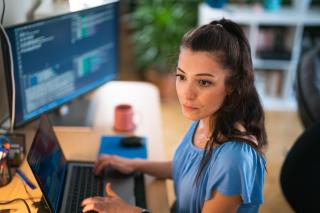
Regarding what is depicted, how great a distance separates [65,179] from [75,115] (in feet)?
1.57

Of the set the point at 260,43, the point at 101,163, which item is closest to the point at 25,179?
the point at 101,163

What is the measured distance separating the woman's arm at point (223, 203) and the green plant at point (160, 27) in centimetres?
231

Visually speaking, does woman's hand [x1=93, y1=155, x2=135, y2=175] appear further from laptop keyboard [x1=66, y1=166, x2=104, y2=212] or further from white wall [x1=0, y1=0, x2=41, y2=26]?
white wall [x1=0, y1=0, x2=41, y2=26]

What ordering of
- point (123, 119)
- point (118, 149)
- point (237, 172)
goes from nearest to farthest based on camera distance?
point (237, 172) < point (118, 149) < point (123, 119)

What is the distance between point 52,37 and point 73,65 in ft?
0.58

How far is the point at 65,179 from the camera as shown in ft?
4.06

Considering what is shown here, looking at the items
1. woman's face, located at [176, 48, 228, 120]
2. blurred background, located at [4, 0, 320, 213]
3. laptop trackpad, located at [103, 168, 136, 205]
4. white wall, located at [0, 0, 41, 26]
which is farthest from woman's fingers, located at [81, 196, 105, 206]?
blurred background, located at [4, 0, 320, 213]

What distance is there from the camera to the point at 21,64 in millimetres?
1295

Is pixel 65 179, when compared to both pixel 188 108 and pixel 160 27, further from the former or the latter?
pixel 160 27

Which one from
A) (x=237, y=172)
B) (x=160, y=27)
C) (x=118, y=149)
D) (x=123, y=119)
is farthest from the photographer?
(x=160, y=27)

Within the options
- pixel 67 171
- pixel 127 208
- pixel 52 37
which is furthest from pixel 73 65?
pixel 127 208

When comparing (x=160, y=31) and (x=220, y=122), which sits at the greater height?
(x=220, y=122)

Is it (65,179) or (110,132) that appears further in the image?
(110,132)

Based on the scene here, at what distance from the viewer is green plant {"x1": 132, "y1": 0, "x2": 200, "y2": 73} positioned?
329cm
